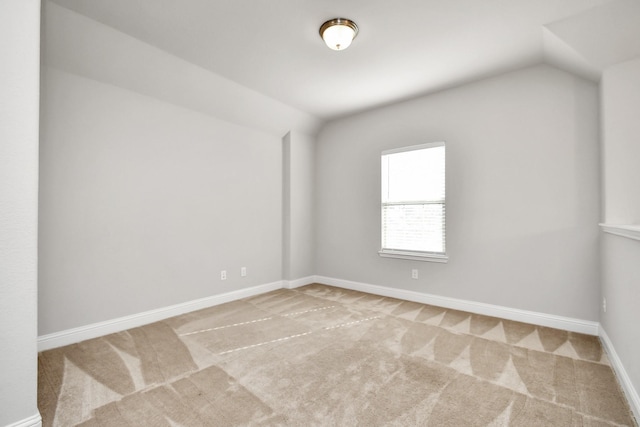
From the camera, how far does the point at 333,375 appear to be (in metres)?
2.19

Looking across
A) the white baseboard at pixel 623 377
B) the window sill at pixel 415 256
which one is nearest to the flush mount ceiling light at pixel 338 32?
the window sill at pixel 415 256

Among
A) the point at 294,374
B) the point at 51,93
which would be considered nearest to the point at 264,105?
the point at 51,93

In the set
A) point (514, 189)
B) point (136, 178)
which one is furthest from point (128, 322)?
point (514, 189)

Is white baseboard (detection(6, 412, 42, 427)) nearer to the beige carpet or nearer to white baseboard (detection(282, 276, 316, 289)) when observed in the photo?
the beige carpet

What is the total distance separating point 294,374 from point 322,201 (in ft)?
10.6

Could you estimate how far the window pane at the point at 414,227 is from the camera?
3.86 meters

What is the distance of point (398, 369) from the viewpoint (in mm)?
2271

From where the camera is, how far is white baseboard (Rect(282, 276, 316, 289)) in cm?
475

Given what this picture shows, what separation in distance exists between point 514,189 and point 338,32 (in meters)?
2.50

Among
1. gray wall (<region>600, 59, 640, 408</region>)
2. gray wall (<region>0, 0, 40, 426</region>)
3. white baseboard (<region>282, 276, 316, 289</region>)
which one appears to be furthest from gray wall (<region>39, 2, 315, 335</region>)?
gray wall (<region>600, 59, 640, 408</region>)

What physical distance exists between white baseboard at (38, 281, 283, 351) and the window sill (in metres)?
2.04

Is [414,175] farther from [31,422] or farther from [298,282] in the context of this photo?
[31,422]

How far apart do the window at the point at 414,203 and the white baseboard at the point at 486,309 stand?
513 millimetres

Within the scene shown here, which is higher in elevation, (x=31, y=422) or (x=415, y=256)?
(x=415, y=256)
